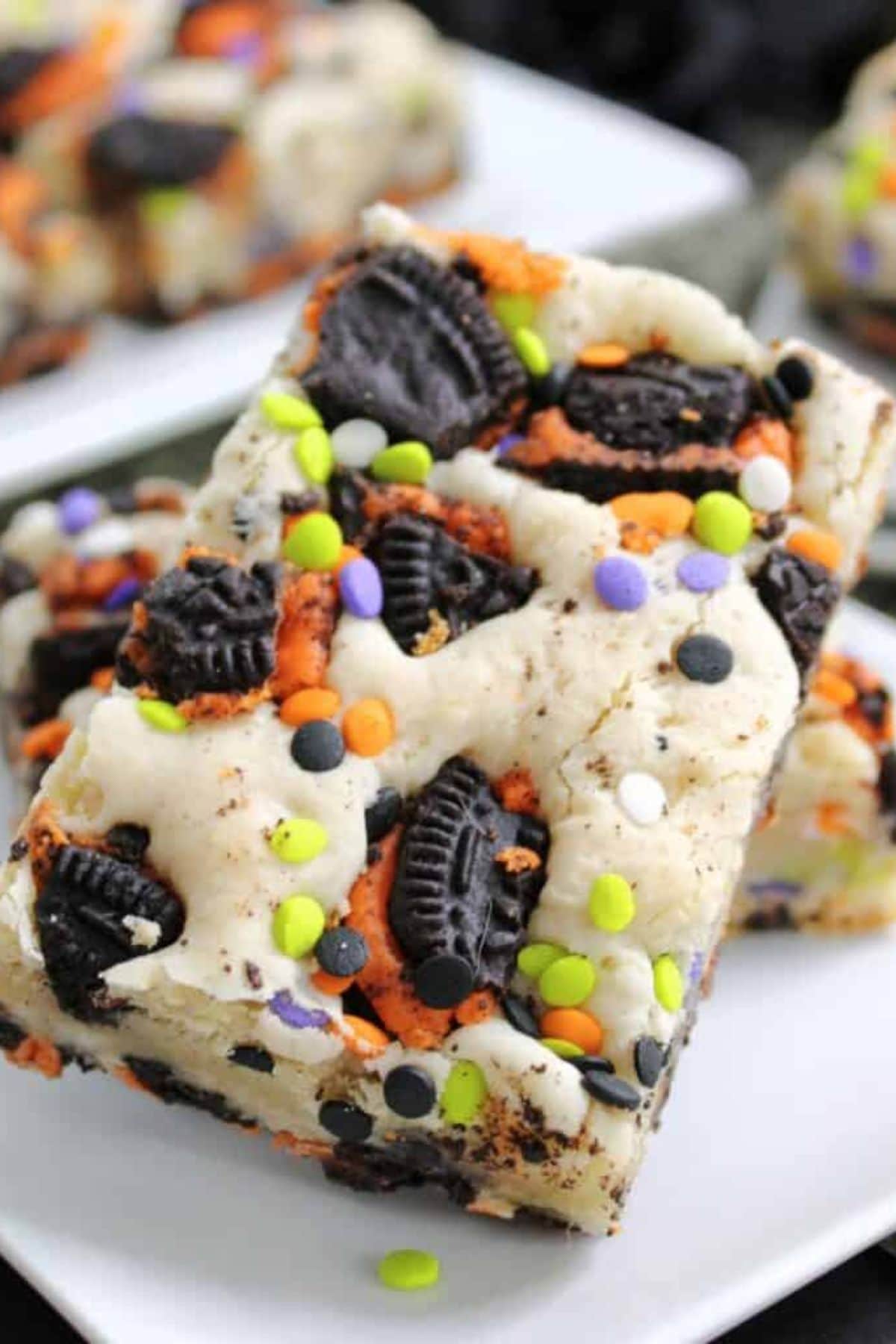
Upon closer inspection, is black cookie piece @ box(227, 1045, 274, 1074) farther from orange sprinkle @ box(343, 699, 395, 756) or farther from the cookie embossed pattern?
orange sprinkle @ box(343, 699, 395, 756)

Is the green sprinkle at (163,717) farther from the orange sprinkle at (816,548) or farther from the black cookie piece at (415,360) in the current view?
the orange sprinkle at (816,548)

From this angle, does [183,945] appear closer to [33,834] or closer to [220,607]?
[33,834]

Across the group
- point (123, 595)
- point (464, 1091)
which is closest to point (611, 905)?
point (464, 1091)

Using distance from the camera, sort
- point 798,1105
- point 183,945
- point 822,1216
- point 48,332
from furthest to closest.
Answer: point 48,332 < point 798,1105 < point 822,1216 < point 183,945

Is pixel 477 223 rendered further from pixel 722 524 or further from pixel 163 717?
pixel 163 717

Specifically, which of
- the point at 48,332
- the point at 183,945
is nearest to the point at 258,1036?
the point at 183,945

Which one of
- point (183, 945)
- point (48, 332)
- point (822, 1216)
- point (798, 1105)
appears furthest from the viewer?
point (48, 332)

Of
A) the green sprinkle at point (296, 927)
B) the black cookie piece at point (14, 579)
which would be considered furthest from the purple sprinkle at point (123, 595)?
the green sprinkle at point (296, 927)
